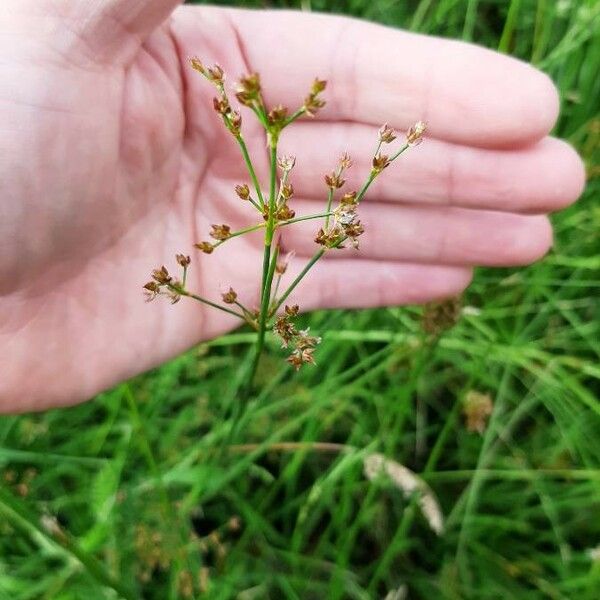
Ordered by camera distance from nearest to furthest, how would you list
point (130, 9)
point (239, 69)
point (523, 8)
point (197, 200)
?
1. point (130, 9)
2. point (239, 69)
3. point (197, 200)
4. point (523, 8)

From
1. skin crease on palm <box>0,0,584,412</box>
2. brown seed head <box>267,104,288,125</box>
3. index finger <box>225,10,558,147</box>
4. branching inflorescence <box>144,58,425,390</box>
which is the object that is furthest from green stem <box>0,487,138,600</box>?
index finger <box>225,10,558,147</box>

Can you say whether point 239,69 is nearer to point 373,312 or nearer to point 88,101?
point 88,101

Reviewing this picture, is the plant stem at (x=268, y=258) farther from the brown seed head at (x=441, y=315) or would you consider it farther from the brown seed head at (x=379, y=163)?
the brown seed head at (x=441, y=315)

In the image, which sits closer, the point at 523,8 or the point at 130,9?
the point at 130,9

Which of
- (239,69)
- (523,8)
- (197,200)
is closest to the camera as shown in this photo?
(239,69)

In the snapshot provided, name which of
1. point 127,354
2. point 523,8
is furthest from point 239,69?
point 523,8

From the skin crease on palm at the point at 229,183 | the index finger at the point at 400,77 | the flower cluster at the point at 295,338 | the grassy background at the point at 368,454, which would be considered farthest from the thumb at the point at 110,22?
the grassy background at the point at 368,454

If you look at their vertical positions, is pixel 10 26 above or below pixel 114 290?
above
